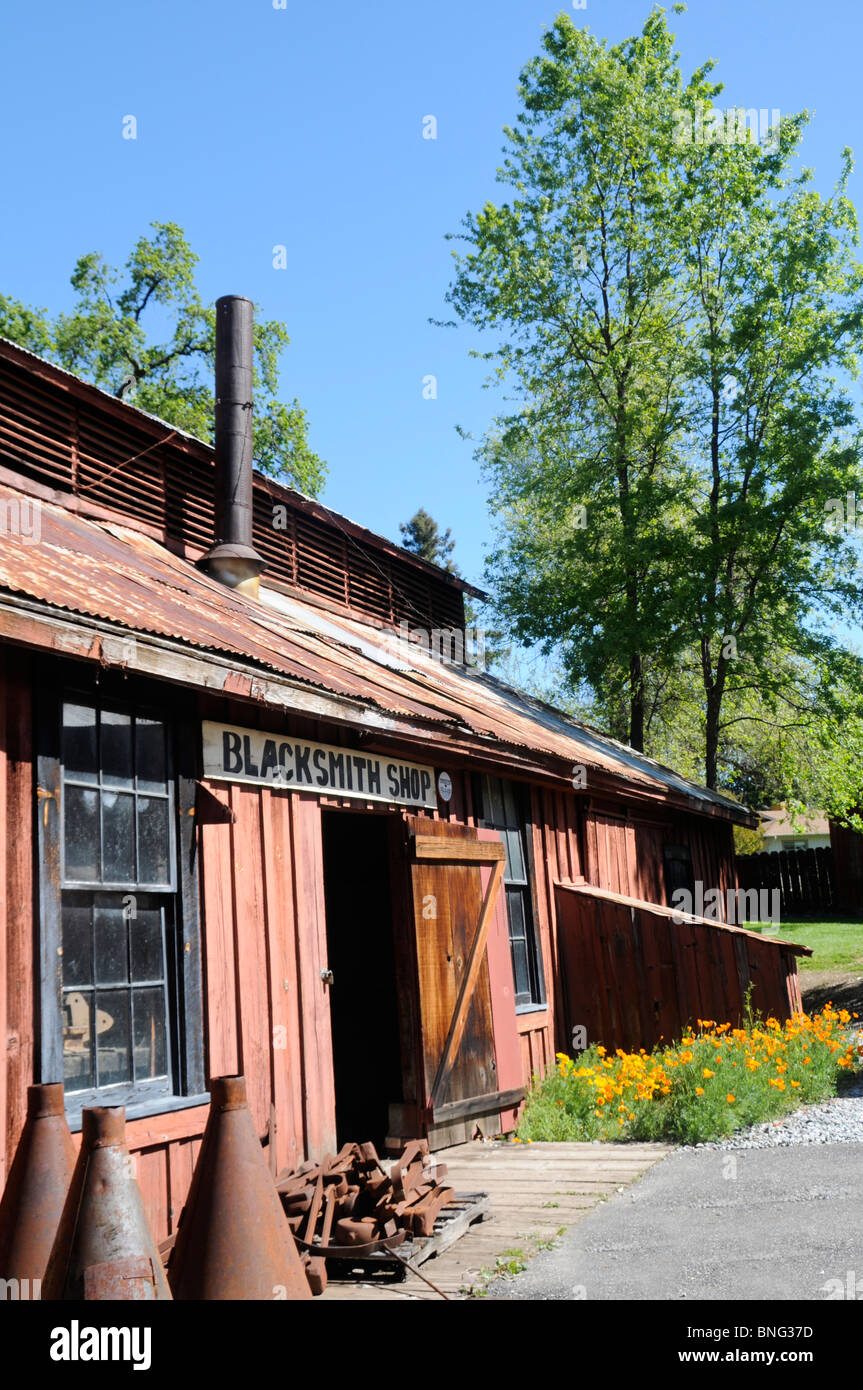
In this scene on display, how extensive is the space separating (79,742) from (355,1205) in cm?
271

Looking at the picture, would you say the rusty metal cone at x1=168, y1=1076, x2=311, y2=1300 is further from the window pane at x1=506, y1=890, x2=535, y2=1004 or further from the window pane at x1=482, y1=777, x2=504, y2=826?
the window pane at x1=506, y1=890, x2=535, y2=1004

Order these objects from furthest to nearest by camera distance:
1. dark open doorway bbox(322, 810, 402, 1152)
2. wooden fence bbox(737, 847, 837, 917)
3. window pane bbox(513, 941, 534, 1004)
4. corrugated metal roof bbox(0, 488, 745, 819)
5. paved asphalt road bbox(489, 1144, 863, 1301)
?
wooden fence bbox(737, 847, 837, 917) < window pane bbox(513, 941, 534, 1004) < dark open doorway bbox(322, 810, 402, 1152) < corrugated metal roof bbox(0, 488, 745, 819) < paved asphalt road bbox(489, 1144, 863, 1301)

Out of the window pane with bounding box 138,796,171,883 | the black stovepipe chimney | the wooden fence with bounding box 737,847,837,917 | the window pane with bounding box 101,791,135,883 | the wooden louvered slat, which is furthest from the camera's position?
the wooden fence with bounding box 737,847,837,917

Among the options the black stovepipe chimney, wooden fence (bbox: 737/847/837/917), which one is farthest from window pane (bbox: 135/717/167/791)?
wooden fence (bbox: 737/847/837/917)

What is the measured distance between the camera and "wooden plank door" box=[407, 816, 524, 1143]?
26.1ft

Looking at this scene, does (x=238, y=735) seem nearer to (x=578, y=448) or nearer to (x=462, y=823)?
(x=462, y=823)

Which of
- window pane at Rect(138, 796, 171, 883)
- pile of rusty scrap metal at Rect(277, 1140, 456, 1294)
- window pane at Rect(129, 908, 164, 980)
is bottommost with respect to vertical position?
pile of rusty scrap metal at Rect(277, 1140, 456, 1294)

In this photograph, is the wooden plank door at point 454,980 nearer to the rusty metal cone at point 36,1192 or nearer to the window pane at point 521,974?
the window pane at point 521,974

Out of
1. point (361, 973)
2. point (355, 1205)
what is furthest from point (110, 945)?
point (361, 973)

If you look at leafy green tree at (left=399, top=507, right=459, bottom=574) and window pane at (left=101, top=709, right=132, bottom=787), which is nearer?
window pane at (left=101, top=709, right=132, bottom=787)

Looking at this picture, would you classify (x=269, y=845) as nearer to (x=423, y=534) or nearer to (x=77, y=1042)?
(x=77, y=1042)

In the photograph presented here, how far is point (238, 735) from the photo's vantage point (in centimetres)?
661

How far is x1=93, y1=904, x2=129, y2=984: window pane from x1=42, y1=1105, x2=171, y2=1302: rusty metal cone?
2.17 m
